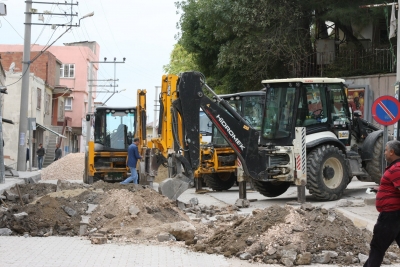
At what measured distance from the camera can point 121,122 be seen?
1161 inches

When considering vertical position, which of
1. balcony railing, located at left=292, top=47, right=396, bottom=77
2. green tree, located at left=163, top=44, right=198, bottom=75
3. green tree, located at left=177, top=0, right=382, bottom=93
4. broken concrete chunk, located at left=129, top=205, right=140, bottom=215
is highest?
green tree, located at left=163, top=44, right=198, bottom=75

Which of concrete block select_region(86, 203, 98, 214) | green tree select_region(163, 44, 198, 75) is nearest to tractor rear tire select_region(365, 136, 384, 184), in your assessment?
concrete block select_region(86, 203, 98, 214)

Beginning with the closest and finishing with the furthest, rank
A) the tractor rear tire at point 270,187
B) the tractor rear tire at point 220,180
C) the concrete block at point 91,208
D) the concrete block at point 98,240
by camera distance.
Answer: the concrete block at point 98,240 < the concrete block at point 91,208 < the tractor rear tire at point 270,187 < the tractor rear tire at point 220,180

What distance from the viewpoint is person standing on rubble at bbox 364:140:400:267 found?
8.35 metres

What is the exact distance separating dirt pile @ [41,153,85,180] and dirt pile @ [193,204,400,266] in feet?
88.7

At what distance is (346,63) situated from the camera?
1300 inches

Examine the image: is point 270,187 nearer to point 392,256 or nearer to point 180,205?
point 180,205

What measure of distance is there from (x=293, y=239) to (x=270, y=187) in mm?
9477

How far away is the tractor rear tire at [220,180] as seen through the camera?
24391 mm

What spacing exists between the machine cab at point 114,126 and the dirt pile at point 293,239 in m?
17.1

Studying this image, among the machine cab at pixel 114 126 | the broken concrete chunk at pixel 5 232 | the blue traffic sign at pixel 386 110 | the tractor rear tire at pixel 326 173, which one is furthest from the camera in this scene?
the machine cab at pixel 114 126

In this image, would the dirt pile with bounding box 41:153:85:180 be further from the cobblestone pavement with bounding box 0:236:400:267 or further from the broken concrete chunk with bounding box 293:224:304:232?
the broken concrete chunk with bounding box 293:224:304:232

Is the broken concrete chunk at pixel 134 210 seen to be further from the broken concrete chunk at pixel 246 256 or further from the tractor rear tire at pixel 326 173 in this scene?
the tractor rear tire at pixel 326 173

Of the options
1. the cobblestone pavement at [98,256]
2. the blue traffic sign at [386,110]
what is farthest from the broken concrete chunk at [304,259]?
the blue traffic sign at [386,110]
